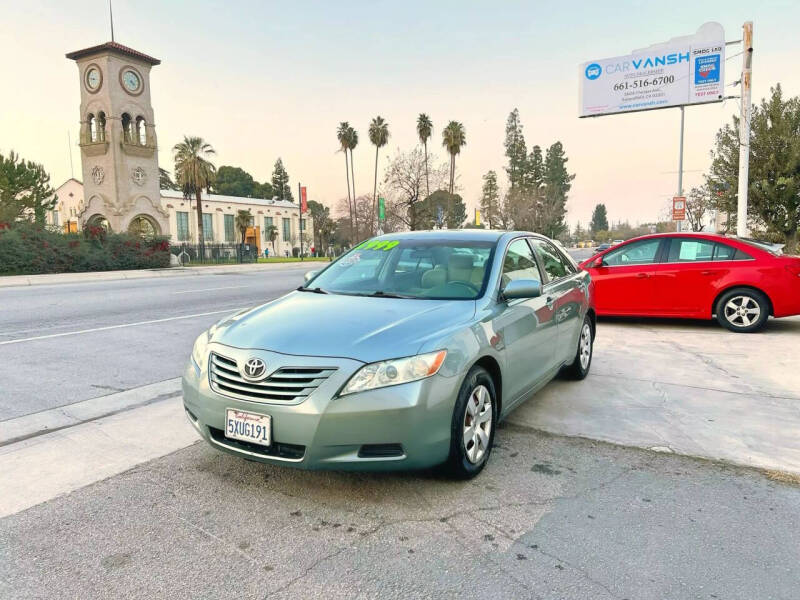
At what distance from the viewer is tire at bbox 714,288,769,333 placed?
26.3 feet

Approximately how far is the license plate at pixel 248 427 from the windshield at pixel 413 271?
1.38m

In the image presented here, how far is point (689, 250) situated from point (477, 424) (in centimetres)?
674

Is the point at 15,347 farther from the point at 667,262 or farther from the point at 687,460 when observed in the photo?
the point at 667,262

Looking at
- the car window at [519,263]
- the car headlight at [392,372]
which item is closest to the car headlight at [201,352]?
the car headlight at [392,372]

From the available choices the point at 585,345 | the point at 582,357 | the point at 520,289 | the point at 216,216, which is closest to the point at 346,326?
the point at 520,289

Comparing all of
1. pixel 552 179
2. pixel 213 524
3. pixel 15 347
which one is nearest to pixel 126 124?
pixel 15 347

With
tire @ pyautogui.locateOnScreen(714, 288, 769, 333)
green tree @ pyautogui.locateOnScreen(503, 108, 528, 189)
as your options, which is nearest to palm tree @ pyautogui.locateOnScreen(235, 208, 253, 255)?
green tree @ pyautogui.locateOnScreen(503, 108, 528, 189)

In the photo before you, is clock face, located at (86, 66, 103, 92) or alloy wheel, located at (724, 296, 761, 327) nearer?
alloy wheel, located at (724, 296, 761, 327)

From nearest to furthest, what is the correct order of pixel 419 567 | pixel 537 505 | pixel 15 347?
1. pixel 419 567
2. pixel 537 505
3. pixel 15 347

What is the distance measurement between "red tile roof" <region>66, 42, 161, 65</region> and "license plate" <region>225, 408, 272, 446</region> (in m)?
45.6

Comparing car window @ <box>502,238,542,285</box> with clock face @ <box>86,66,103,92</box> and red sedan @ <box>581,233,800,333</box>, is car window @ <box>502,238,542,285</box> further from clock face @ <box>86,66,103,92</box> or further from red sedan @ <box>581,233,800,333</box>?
clock face @ <box>86,66,103,92</box>

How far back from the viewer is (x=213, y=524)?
2857 mm

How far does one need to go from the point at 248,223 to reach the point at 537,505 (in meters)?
77.7

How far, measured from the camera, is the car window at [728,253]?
26.7 ft
